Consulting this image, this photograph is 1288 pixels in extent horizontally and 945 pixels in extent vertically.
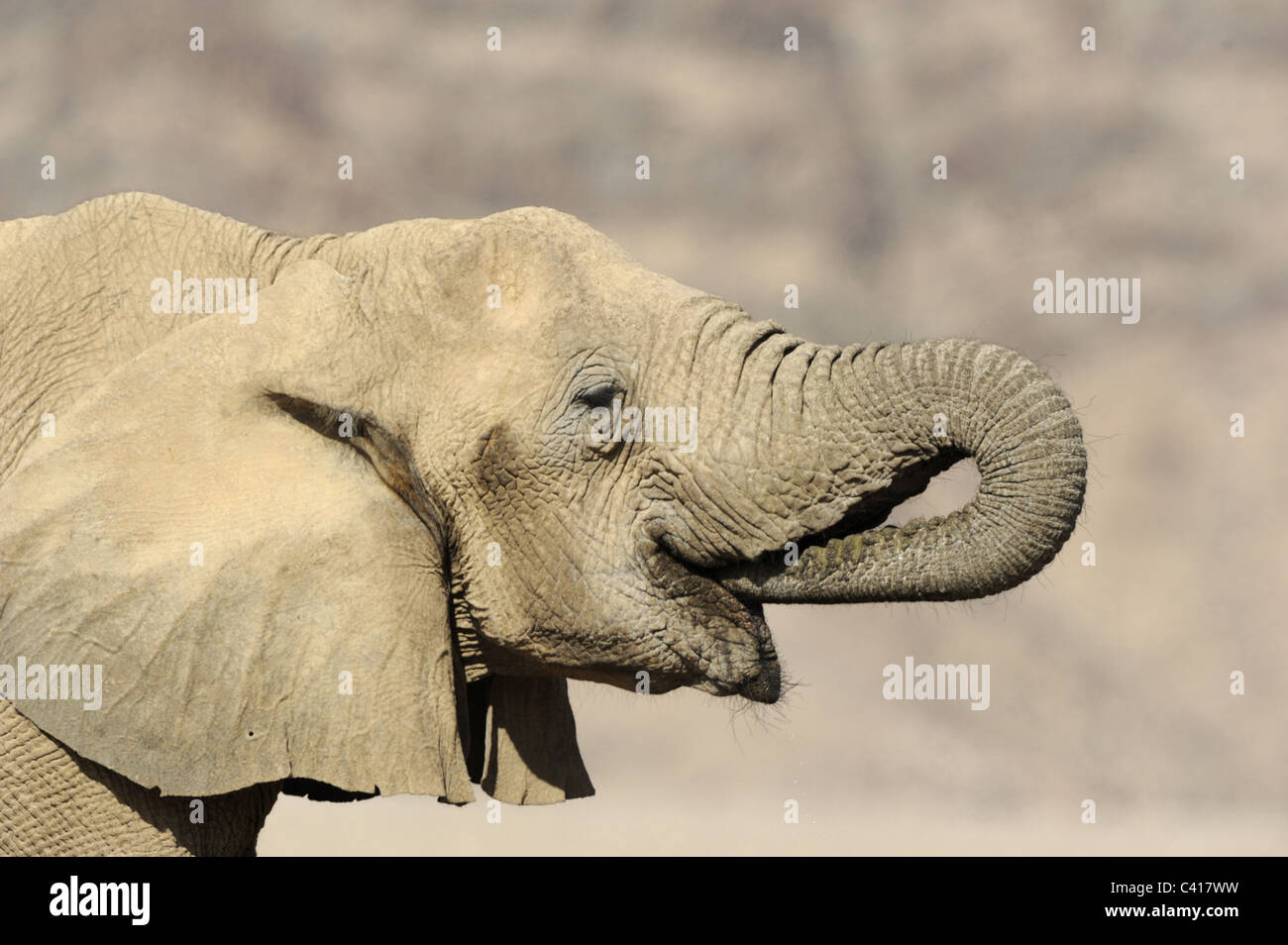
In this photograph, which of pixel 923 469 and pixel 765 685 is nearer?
pixel 923 469

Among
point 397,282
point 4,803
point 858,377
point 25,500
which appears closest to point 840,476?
point 858,377

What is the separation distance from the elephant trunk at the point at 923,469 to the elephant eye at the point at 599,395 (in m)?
0.25

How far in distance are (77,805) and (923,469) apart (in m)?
1.41

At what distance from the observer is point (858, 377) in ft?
8.34

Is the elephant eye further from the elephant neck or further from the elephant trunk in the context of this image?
the elephant neck

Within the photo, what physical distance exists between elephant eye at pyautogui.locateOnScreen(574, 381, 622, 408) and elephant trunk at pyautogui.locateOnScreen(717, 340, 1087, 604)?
25cm

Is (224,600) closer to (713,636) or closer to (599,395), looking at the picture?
(599,395)

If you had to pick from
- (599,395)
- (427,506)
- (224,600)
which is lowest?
(224,600)

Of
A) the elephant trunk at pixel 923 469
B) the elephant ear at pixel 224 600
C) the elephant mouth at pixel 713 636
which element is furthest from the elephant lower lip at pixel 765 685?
the elephant ear at pixel 224 600

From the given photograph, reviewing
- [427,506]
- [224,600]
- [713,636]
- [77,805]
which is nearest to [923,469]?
[713,636]

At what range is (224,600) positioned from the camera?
100 inches

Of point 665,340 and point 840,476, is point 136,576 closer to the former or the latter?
point 665,340

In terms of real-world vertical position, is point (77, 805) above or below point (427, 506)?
below

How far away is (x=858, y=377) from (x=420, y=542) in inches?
28.5
